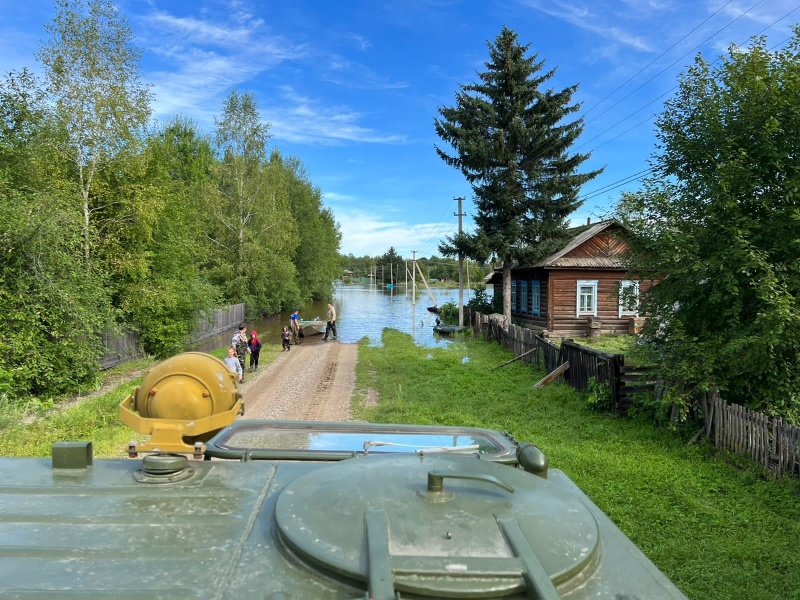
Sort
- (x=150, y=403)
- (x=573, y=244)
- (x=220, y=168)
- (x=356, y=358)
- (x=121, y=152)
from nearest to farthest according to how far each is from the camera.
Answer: (x=150, y=403), (x=121, y=152), (x=356, y=358), (x=573, y=244), (x=220, y=168)

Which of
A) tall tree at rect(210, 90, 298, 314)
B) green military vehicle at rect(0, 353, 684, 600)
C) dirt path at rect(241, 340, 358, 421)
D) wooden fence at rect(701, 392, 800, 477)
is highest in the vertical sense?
tall tree at rect(210, 90, 298, 314)

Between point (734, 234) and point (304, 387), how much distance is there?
11.0 m

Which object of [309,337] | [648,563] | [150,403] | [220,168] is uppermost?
[220,168]

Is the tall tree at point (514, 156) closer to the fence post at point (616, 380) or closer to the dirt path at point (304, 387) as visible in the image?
the dirt path at point (304, 387)

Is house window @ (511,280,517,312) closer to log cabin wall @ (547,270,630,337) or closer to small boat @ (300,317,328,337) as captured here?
log cabin wall @ (547,270,630,337)

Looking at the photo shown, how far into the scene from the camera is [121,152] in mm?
16906

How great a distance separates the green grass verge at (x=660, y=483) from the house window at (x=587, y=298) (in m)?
14.3

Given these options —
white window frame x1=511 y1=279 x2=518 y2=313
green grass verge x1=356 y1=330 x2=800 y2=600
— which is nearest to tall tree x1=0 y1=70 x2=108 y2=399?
green grass verge x1=356 y1=330 x2=800 y2=600

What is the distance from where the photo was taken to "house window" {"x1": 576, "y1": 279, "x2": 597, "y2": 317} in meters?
28.1

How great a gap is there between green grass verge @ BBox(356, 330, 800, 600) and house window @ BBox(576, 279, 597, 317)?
14339mm

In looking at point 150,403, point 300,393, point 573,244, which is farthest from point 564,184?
point 150,403

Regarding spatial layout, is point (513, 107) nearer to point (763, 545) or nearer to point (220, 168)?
point (220, 168)

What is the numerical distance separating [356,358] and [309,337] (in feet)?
31.2

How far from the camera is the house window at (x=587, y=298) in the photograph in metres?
28.1
